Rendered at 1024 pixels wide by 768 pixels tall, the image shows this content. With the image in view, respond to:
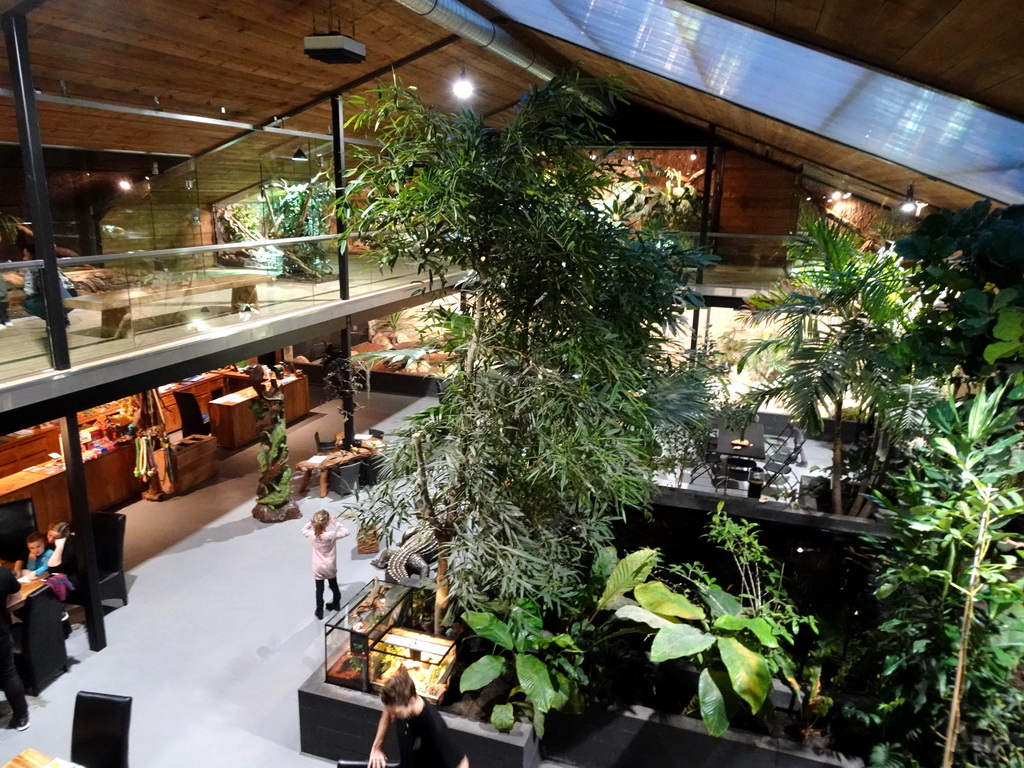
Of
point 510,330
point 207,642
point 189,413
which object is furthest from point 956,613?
point 189,413

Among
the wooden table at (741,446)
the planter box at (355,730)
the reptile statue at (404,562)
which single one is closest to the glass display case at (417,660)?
the planter box at (355,730)

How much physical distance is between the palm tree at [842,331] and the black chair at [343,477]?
479 centimetres

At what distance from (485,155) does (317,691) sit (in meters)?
3.34

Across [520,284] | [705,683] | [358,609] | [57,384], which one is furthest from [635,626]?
[57,384]

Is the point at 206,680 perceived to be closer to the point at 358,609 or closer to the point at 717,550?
the point at 358,609

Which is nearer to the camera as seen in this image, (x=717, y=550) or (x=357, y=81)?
(x=717, y=550)

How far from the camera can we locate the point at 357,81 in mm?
8094

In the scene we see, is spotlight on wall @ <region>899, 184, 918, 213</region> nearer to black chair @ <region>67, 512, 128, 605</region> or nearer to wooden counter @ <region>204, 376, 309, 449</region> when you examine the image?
black chair @ <region>67, 512, 128, 605</region>

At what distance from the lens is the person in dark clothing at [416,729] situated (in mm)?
2965

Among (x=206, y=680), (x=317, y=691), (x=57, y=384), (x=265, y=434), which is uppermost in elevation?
(x=57, y=384)

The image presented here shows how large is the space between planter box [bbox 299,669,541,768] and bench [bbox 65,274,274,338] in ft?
10.6

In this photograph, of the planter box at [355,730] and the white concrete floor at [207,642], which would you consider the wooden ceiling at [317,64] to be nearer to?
the white concrete floor at [207,642]

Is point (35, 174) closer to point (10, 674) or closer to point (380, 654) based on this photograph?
point (10, 674)

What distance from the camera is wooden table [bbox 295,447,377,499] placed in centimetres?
812
